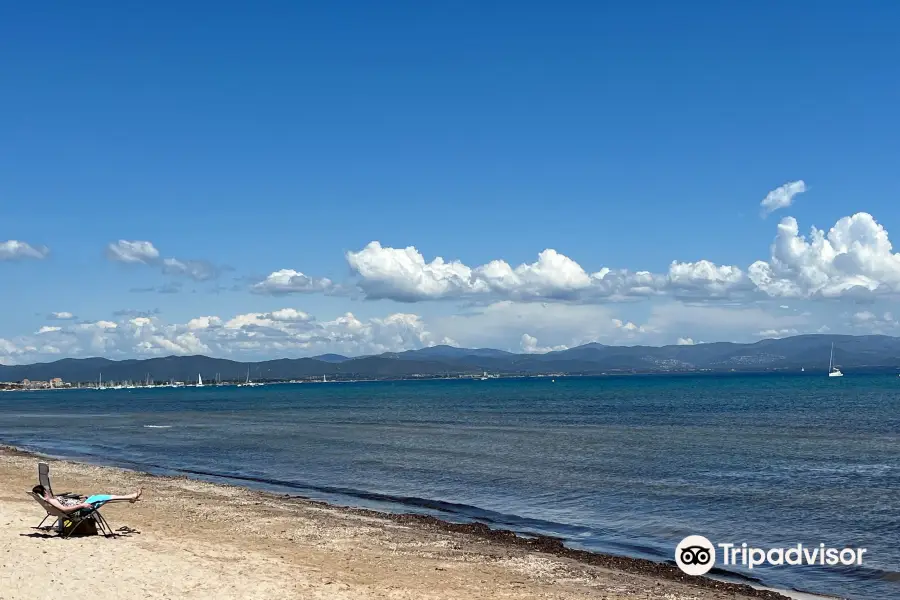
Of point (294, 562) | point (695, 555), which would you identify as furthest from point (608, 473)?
point (294, 562)

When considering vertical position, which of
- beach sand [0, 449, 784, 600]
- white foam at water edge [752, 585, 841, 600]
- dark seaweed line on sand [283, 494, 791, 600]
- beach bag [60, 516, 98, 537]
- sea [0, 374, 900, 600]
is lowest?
sea [0, 374, 900, 600]

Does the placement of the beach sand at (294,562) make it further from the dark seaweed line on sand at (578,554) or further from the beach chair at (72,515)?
the beach chair at (72,515)

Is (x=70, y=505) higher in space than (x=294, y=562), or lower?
higher

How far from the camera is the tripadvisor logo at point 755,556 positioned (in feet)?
71.3

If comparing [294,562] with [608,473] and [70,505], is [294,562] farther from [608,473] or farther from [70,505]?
[608,473]

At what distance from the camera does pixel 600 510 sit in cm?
2997

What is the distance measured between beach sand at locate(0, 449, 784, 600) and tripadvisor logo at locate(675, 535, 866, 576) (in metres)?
2.04

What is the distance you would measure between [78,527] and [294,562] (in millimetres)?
5688

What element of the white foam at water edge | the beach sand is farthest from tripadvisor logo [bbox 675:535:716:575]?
the white foam at water edge

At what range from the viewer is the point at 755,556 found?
22625 mm

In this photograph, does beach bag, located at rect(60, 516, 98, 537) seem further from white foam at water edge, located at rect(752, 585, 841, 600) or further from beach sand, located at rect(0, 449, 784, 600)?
white foam at water edge, located at rect(752, 585, 841, 600)

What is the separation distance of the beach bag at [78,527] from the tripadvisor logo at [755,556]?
49.4ft

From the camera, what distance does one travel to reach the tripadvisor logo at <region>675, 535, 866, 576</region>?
2173 cm

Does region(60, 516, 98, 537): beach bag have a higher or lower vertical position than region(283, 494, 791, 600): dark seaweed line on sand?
higher
